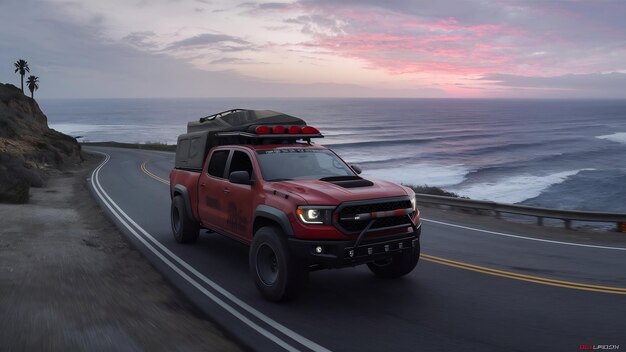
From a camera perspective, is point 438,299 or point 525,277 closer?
point 438,299

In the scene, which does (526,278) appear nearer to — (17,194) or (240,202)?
(240,202)

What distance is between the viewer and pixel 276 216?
6047 mm

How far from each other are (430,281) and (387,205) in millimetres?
1774

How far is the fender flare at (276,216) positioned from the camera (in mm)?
5879

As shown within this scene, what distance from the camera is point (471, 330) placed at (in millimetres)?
5227

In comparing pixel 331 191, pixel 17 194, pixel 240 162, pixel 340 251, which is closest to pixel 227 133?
pixel 240 162

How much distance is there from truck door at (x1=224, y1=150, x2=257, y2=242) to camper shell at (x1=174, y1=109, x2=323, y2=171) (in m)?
0.43

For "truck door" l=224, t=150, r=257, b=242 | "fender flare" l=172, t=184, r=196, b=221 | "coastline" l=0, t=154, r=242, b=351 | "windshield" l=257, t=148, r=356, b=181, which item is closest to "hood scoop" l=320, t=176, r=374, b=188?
"windshield" l=257, t=148, r=356, b=181

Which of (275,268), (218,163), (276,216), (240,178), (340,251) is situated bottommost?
(275,268)

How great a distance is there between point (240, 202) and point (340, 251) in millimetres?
2122

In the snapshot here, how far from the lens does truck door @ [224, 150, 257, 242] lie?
6.91 metres

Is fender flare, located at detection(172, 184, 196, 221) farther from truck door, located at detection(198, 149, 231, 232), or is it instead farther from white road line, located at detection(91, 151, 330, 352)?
white road line, located at detection(91, 151, 330, 352)

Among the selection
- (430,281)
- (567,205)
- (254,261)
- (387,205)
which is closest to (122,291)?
(254,261)

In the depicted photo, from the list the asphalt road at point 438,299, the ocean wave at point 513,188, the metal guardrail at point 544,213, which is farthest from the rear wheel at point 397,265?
the ocean wave at point 513,188
